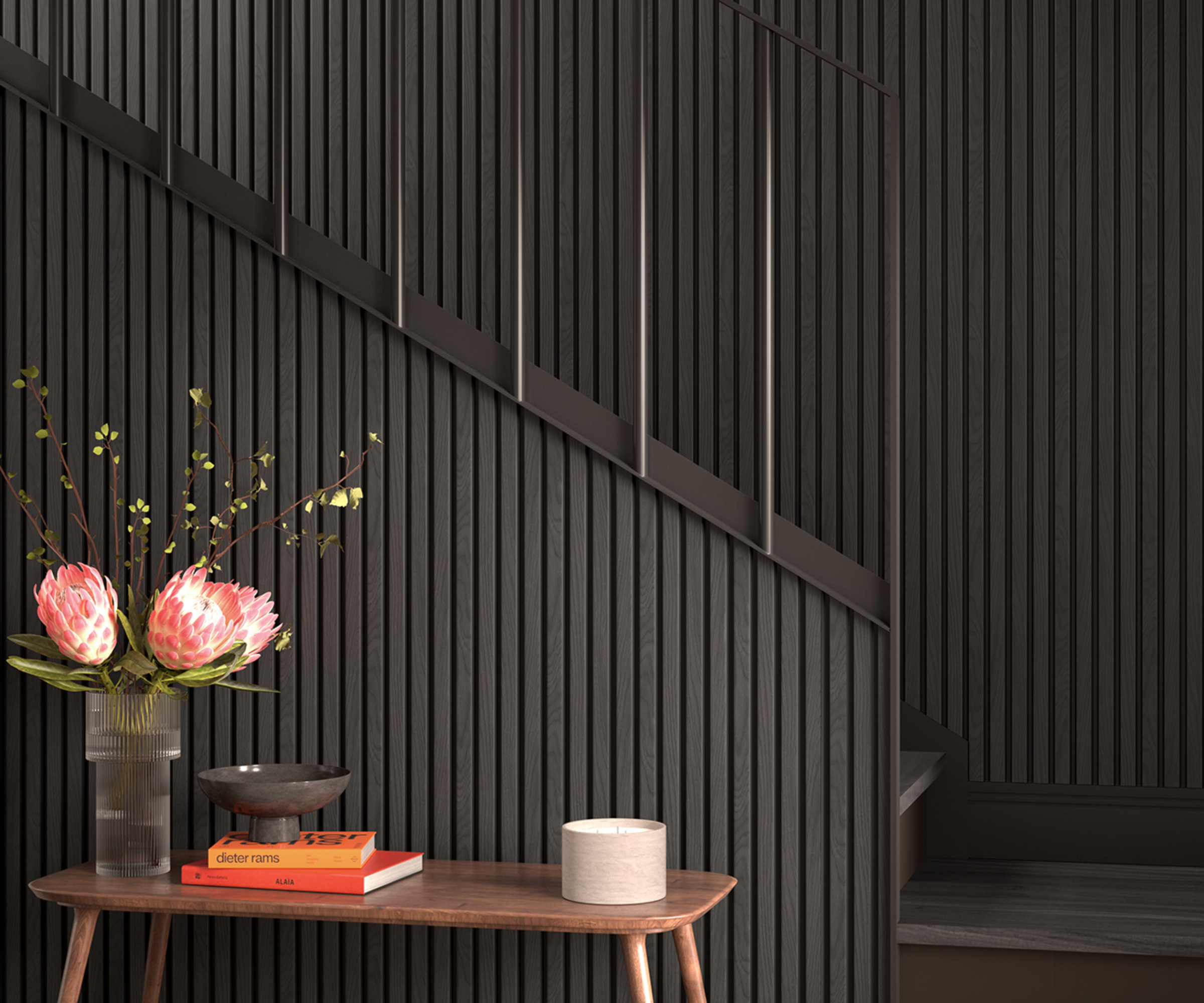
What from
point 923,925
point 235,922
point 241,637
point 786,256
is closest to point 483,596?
point 241,637

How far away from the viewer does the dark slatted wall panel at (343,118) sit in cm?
313

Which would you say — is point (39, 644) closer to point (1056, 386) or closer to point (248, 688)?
point (248, 688)

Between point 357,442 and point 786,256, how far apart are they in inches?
46.9

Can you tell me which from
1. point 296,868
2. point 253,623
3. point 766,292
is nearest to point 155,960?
point 296,868

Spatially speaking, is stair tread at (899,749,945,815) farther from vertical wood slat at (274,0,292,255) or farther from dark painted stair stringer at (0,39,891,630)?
vertical wood slat at (274,0,292,255)

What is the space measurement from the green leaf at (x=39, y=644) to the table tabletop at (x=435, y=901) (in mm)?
343

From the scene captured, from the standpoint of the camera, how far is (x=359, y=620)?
2.21 meters

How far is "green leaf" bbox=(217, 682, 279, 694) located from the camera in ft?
6.88

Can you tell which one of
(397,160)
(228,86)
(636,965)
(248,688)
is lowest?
(636,965)

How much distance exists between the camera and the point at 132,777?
6.62 ft

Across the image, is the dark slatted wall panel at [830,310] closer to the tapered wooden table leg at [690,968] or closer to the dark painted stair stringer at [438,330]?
the dark painted stair stringer at [438,330]

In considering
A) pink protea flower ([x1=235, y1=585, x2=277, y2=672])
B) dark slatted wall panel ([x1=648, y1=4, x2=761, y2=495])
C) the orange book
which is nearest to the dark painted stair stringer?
pink protea flower ([x1=235, y1=585, x2=277, y2=672])

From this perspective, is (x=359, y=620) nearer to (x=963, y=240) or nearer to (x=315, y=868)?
(x=315, y=868)

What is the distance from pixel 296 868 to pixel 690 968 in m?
0.58
